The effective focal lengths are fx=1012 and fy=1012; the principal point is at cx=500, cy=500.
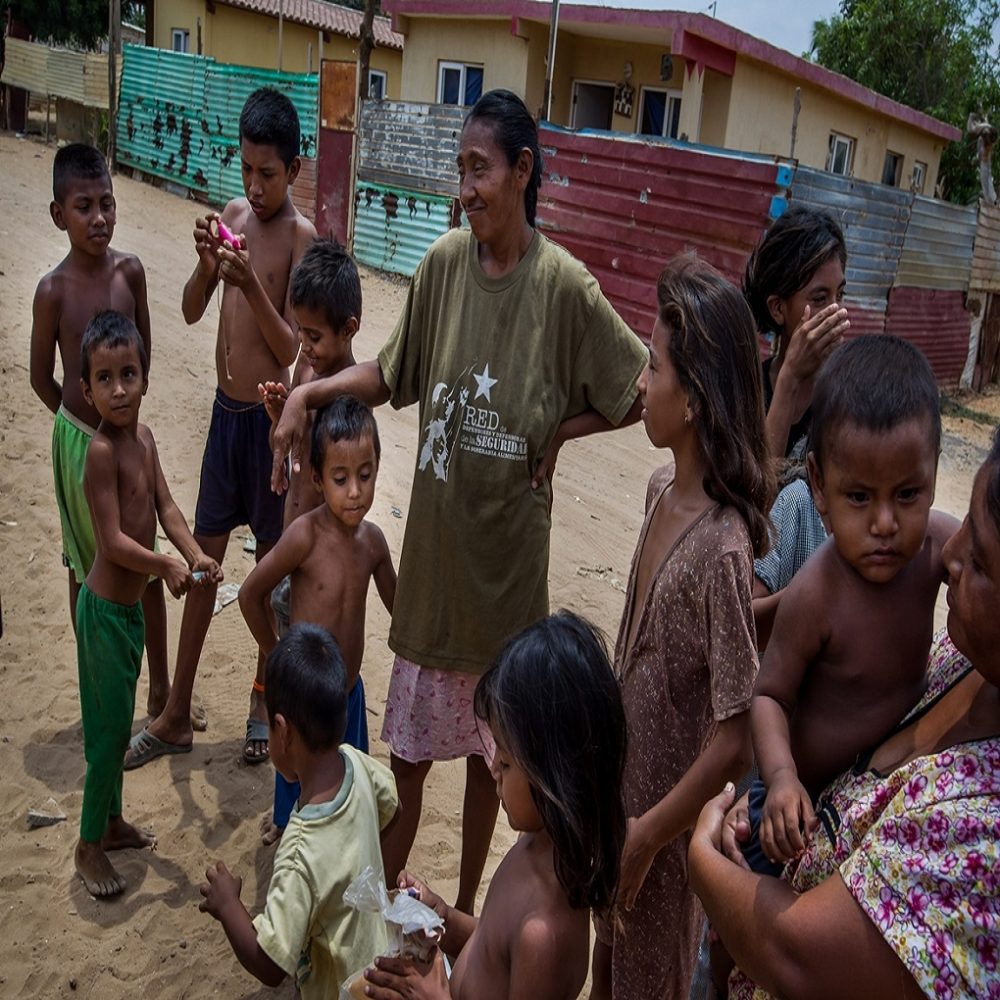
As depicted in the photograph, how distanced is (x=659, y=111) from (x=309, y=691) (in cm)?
1606

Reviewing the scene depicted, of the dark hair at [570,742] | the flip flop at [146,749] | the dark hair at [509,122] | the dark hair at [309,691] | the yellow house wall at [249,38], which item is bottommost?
the flip flop at [146,749]

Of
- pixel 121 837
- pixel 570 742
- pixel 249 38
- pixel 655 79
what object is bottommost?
pixel 121 837

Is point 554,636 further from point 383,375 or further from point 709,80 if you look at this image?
point 709,80

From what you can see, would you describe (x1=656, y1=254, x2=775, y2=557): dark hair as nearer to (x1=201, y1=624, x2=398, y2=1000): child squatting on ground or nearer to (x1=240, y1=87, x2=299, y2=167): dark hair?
(x1=201, y1=624, x2=398, y2=1000): child squatting on ground

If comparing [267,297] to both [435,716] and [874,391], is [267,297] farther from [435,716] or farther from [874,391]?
[874,391]

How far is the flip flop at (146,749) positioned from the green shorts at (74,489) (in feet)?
2.18

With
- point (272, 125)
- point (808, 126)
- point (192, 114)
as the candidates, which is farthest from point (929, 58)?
point (272, 125)

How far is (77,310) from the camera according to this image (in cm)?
391

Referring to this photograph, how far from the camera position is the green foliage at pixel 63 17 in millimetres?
27484

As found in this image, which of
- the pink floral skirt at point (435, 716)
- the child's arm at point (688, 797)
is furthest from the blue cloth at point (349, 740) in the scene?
the child's arm at point (688, 797)

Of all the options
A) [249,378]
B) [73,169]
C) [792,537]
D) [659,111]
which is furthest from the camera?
[659,111]

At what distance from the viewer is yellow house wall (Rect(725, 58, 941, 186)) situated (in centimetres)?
1527

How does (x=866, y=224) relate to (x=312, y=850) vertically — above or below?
above

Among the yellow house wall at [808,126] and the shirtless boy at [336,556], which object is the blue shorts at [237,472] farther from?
the yellow house wall at [808,126]
